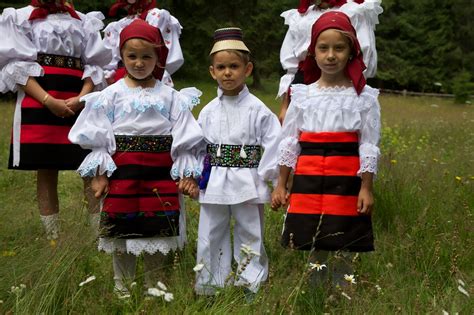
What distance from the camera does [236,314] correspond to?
2619 millimetres

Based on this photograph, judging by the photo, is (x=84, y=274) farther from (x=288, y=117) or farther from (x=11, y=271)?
(x=288, y=117)

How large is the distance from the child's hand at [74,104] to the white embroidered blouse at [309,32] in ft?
4.69

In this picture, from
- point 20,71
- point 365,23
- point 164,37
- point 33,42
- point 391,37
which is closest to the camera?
point 365,23

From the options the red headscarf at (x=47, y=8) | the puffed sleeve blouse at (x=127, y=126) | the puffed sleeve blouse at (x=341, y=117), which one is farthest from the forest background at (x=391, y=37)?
the puffed sleeve blouse at (x=341, y=117)

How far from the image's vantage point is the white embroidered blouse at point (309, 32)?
3906 millimetres

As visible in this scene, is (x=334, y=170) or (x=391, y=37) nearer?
(x=334, y=170)

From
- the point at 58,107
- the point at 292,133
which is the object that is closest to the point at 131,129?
the point at 292,133

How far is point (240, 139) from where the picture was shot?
3.31m

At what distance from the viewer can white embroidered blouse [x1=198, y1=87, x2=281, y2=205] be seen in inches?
129

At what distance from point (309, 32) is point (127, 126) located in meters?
1.49

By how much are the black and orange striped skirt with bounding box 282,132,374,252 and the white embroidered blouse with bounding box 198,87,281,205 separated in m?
0.25

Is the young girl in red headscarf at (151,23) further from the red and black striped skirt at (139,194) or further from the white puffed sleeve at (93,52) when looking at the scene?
the red and black striped skirt at (139,194)

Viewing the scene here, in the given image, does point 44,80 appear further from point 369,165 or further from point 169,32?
point 369,165

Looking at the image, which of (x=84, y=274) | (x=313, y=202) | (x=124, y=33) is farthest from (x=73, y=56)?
(x=313, y=202)
